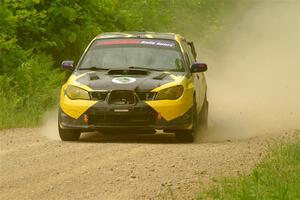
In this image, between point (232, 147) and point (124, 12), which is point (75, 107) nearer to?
point (232, 147)

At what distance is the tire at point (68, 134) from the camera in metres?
13.7

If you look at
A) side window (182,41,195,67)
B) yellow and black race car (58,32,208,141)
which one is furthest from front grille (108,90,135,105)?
side window (182,41,195,67)

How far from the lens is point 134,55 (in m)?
14.7

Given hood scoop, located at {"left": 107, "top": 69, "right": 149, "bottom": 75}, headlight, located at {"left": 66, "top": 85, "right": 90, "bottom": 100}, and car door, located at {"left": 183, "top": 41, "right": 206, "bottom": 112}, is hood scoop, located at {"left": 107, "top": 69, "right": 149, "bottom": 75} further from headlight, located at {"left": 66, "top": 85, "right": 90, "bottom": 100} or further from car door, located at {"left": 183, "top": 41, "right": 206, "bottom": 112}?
car door, located at {"left": 183, "top": 41, "right": 206, "bottom": 112}

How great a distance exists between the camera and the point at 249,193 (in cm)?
835

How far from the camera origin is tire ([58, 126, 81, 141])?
13.7 meters

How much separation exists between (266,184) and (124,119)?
14.6 ft

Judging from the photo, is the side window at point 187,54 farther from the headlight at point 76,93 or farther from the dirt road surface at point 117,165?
the headlight at point 76,93

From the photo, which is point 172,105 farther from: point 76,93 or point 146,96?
point 76,93

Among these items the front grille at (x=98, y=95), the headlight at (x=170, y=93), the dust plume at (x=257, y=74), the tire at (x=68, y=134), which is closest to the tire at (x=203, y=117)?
the dust plume at (x=257, y=74)

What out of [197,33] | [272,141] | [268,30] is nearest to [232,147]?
[272,141]

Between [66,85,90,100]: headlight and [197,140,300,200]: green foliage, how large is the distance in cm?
342

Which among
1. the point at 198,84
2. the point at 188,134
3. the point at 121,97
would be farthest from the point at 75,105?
the point at 198,84

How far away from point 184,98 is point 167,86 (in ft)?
1.00
